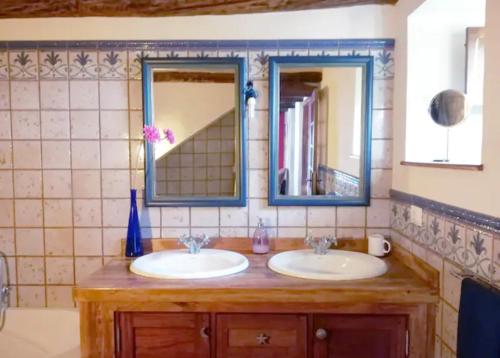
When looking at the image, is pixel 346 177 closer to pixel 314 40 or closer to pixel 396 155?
pixel 396 155

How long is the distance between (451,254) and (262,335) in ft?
2.36

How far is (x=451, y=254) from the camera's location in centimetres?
135

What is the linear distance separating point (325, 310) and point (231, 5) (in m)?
1.36

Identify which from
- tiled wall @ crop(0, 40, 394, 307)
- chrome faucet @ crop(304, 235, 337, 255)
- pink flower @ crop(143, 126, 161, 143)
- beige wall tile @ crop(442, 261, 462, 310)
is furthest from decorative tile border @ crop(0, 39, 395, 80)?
beige wall tile @ crop(442, 261, 462, 310)

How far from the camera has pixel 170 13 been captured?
182 cm

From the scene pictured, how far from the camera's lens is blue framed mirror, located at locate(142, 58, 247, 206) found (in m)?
1.86

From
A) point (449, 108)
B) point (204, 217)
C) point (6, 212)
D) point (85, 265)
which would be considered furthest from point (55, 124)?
point (449, 108)

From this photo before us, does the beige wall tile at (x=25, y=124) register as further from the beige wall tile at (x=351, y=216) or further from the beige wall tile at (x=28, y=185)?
the beige wall tile at (x=351, y=216)

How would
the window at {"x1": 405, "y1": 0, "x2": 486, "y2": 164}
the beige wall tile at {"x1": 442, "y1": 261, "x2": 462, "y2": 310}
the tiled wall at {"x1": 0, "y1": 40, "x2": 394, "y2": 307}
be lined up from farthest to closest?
the tiled wall at {"x1": 0, "y1": 40, "x2": 394, "y2": 307}
the window at {"x1": 405, "y1": 0, "x2": 486, "y2": 164}
the beige wall tile at {"x1": 442, "y1": 261, "x2": 462, "y2": 310}

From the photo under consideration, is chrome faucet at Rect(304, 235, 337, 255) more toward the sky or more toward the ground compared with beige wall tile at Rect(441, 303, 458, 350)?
more toward the sky

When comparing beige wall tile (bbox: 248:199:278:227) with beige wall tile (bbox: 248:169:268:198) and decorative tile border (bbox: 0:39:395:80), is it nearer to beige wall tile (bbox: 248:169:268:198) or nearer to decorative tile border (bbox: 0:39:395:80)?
beige wall tile (bbox: 248:169:268:198)

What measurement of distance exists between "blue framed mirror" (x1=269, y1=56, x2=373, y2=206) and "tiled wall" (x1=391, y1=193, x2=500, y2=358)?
1.16ft

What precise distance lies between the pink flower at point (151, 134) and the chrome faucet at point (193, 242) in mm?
468

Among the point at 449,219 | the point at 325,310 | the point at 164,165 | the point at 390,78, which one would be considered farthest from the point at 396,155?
the point at 164,165
